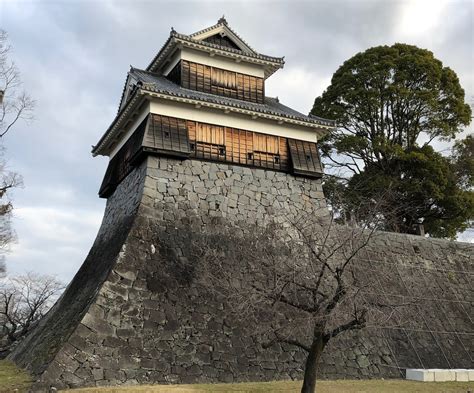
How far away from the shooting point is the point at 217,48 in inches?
622

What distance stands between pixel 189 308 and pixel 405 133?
15.5 metres

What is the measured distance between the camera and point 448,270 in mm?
17438

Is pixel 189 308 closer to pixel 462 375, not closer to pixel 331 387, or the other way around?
pixel 331 387

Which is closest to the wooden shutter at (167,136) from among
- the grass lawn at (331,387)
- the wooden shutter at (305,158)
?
the wooden shutter at (305,158)

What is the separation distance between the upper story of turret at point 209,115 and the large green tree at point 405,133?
19.0 ft

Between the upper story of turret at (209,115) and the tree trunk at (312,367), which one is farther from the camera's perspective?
the upper story of turret at (209,115)

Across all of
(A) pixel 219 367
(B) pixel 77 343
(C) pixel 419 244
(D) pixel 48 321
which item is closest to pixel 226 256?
(A) pixel 219 367

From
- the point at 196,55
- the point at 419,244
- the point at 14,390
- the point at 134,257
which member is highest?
the point at 196,55

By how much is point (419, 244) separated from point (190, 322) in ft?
35.7

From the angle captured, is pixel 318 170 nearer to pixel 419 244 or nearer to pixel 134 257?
pixel 419 244

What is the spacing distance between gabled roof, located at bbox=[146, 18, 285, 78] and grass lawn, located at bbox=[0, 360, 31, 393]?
1103 cm

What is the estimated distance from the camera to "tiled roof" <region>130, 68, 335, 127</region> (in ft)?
45.0

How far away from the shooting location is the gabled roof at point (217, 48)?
15500mm

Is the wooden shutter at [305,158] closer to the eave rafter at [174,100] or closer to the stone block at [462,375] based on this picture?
the eave rafter at [174,100]
